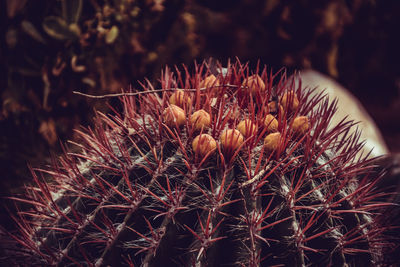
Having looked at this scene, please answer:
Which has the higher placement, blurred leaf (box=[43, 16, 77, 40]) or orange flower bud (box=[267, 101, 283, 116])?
orange flower bud (box=[267, 101, 283, 116])

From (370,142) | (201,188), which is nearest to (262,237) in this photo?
(201,188)

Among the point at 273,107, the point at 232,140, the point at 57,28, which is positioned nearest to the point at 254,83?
the point at 273,107

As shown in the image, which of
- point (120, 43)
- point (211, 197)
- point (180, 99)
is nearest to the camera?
point (211, 197)

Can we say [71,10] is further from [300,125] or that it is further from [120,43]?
[300,125]

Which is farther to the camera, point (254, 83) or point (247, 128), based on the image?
point (254, 83)

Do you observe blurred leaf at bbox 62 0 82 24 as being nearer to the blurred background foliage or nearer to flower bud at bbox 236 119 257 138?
the blurred background foliage

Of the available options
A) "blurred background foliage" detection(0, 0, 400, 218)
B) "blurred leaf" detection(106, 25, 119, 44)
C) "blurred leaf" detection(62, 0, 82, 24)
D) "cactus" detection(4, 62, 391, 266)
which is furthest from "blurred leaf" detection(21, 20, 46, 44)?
"cactus" detection(4, 62, 391, 266)
